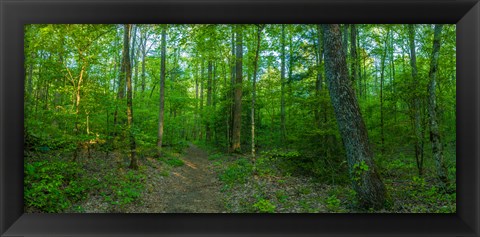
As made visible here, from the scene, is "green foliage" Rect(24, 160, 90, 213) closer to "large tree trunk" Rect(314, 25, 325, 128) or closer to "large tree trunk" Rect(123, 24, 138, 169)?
"large tree trunk" Rect(123, 24, 138, 169)

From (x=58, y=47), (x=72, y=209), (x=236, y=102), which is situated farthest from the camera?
(x=236, y=102)

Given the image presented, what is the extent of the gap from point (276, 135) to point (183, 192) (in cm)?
288

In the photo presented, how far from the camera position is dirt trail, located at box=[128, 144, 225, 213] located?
4.04m

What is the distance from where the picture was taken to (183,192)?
498 cm

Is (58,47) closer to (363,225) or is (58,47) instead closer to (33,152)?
(33,152)

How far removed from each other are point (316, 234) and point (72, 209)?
369cm

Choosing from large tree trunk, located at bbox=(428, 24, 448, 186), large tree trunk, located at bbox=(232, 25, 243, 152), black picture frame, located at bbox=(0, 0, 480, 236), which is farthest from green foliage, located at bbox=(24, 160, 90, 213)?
large tree trunk, located at bbox=(428, 24, 448, 186)

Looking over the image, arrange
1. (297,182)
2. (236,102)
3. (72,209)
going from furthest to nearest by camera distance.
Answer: (236,102), (297,182), (72,209)

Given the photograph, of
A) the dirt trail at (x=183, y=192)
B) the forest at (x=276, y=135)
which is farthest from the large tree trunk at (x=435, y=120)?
the dirt trail at (x=183, y=192)
